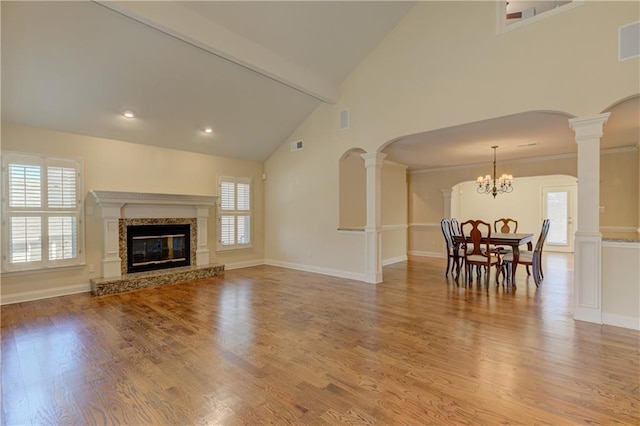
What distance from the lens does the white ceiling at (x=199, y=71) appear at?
3578 mm

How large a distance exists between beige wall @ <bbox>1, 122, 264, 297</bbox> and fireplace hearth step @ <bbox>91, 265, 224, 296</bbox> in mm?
514

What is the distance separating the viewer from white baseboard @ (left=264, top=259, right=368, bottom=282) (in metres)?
5.75

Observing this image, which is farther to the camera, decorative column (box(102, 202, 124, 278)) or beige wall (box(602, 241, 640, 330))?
decorative column (box(102, 202, 124, 278))

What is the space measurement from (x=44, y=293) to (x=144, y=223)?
67.9 inches

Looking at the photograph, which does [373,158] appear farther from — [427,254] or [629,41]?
[427,254]

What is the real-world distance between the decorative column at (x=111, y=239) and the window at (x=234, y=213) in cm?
200

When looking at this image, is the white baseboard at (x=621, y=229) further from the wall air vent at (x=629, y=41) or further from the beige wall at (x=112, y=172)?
the beige wall at (x=112, y=172)

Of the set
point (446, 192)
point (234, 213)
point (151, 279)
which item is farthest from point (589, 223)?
point (151, 279)

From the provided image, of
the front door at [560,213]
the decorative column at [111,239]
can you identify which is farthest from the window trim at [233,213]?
the front door at [560,213]

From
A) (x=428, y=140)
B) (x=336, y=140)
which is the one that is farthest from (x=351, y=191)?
(x=428, y=140)

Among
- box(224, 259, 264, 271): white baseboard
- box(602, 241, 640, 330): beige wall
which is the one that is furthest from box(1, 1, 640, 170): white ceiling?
box(224, 259, 264, 271): white baseboard

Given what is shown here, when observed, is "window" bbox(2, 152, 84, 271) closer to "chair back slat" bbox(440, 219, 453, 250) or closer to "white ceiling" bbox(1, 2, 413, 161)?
"white ceiling" bbox(1, 2, 413, 161)

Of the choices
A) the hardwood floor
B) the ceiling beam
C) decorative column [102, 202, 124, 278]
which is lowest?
the hardwood floor

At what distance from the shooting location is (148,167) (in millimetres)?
5828
